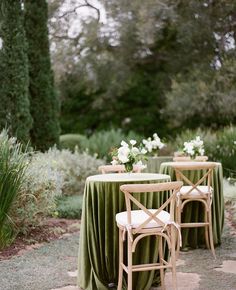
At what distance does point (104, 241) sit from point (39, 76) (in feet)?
23.0

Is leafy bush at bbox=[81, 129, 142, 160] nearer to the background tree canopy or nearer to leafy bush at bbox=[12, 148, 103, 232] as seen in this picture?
the background tree canopy

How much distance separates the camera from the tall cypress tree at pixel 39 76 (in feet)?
34.8

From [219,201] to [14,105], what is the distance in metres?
4.84

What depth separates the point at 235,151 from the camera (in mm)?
10438

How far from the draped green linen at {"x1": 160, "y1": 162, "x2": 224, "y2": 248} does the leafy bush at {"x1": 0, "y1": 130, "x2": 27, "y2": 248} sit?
1683 millimetres

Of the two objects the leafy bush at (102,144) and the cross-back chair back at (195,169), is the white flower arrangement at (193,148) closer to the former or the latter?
the cross-back chair back at (195,169)

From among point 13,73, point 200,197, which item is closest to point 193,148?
point 200,197

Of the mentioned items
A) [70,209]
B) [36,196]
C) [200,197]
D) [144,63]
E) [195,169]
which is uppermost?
[144,63]

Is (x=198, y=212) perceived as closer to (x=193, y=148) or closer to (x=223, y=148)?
(x=193, y=148)

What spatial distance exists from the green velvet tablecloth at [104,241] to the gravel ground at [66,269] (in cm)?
26

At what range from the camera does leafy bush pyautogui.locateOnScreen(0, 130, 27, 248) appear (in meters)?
5.64

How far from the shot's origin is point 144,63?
18.1 metres

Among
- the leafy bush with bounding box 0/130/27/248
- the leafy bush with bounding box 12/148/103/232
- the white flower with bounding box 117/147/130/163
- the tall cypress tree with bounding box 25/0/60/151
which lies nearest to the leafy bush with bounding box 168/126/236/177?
the tall cypress tree with bounding box 25/0/60/151

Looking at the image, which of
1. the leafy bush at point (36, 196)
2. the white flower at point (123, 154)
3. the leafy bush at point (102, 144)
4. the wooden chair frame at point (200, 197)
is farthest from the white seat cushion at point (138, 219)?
the leafy bush at point (102, 144)
